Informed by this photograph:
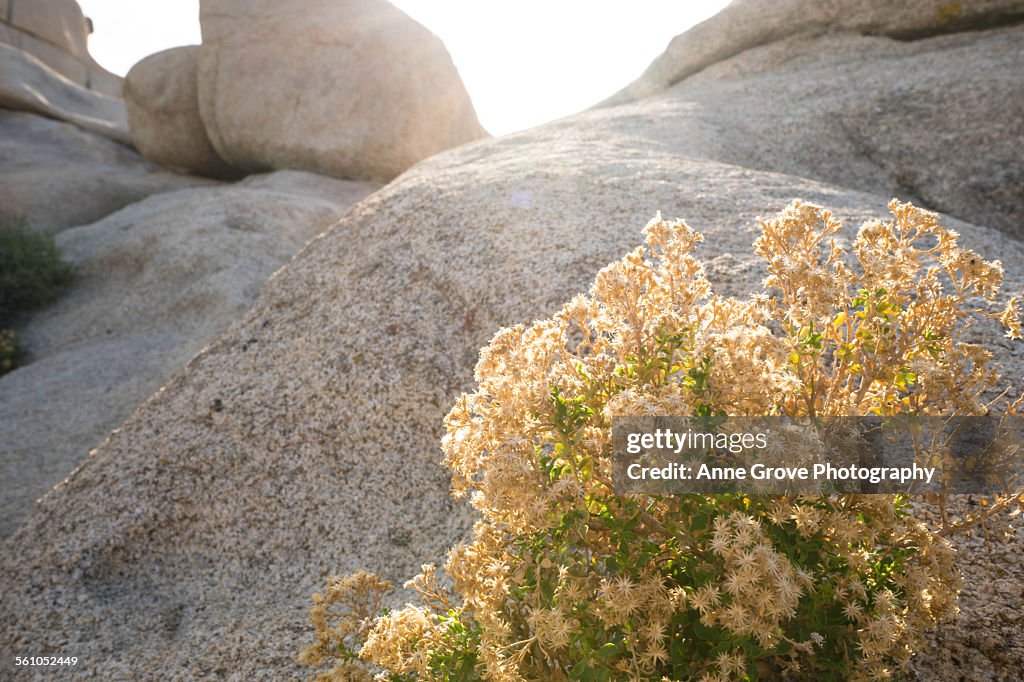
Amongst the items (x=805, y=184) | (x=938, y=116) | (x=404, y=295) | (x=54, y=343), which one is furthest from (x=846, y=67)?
(x=54, y=343)

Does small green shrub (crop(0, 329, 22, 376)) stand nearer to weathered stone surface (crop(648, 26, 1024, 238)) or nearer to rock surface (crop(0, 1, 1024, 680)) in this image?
rock surface (crop(0, 1, 1024, 680))

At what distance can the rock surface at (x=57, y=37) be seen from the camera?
1831 cm

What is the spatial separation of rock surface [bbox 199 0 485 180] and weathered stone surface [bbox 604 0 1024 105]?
337 centimetres

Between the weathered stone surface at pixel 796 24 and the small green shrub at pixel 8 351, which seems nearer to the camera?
the small green shrub at pixel 8 351

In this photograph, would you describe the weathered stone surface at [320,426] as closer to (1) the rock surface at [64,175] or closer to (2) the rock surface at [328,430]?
(2) the rock surface at [328,430]

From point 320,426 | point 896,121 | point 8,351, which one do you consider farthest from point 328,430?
point 896,121

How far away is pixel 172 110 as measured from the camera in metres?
12.0

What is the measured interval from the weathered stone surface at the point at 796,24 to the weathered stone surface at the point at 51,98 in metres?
11.3

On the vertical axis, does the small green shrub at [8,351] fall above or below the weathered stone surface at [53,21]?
below

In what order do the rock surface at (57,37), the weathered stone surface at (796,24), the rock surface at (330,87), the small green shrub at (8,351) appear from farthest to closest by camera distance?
the rock surface at (57,37) → the rock surface at (330,87) → the weathered stone surface at (796,24) → the small green shrub at (8,351)

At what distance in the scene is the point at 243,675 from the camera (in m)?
2.36

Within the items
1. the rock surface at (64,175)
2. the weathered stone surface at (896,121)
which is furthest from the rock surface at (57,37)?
the weathered stone surface at (896,121)

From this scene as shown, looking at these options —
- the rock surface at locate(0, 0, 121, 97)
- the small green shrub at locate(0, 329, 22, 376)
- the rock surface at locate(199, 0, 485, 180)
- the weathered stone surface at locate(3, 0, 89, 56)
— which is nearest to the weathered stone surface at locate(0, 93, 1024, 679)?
the small green shrub at locate(0, 329, 22, 376)

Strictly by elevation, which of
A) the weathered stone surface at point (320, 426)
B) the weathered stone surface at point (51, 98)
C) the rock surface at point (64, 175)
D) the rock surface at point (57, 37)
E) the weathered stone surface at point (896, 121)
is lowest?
the weathered stone surface at point (320, 426)
